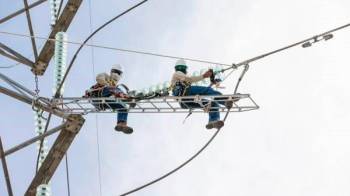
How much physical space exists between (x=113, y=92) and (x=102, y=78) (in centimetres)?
80

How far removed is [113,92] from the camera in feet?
56.5

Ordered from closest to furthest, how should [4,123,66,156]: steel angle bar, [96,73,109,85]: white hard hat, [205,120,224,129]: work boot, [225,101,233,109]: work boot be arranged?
[225,101,233,109]: work boot → [205,120,224,129]: work boot → [4,123,66,156]: steel angle bar → [96,73,109,85]: white hard hat

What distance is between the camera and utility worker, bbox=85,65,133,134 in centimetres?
1667

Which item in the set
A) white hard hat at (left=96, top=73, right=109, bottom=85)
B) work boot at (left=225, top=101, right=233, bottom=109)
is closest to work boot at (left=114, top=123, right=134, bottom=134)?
white hard hat at (left=96, top=73, right=109, bottom=85)

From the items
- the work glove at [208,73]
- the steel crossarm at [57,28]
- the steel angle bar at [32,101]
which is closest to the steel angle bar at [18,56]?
the steel crossarm at [57,28]

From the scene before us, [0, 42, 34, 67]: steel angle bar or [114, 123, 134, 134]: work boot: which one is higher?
[0, 42, 34, 67]: steel angle bar

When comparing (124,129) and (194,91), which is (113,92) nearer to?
(124,129)

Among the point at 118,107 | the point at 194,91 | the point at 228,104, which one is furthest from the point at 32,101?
the point at 228,104

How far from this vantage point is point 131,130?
1717 cm

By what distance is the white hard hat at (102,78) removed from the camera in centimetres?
1777

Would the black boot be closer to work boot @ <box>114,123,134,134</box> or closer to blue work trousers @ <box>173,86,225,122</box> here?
work boot @ <box>114,123,134,134</box>

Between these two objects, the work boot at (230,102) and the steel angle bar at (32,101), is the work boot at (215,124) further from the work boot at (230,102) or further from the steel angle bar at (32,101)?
the steel angle bar at (32,101)

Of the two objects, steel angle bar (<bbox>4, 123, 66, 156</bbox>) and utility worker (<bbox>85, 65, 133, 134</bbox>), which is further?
utility worker (<bbox>85, 65, 133, 134</bbox>)

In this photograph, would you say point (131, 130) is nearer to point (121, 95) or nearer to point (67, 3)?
point (121, 95)
